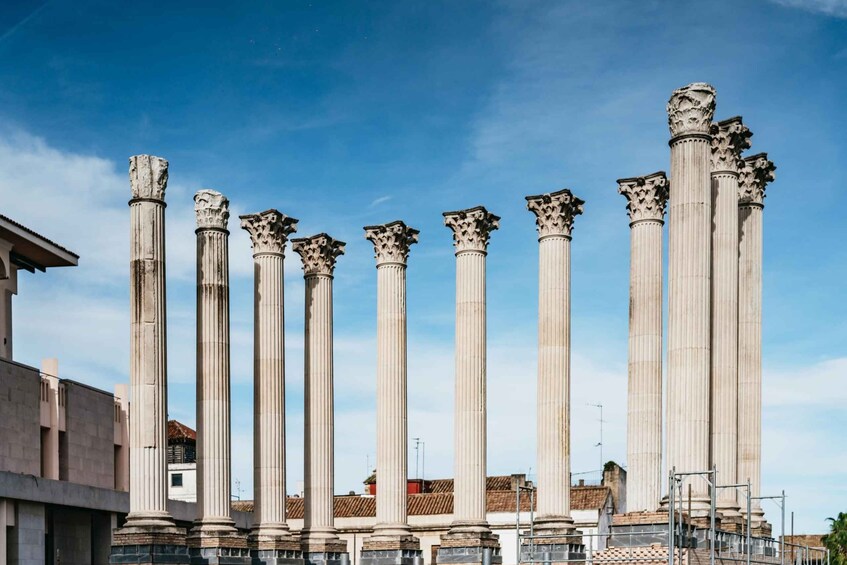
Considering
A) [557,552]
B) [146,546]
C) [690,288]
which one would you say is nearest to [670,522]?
[690,288]

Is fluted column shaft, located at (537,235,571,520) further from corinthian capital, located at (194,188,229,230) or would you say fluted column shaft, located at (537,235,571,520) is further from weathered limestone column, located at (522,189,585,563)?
corinthian capital, located at (194,188,229,230)

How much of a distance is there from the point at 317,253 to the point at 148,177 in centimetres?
1379

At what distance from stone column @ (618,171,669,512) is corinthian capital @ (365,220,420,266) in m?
14.2

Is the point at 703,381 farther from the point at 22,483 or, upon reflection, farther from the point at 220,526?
the point at 22,483

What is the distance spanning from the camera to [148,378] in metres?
55.9

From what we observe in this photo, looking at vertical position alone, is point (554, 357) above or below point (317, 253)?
below

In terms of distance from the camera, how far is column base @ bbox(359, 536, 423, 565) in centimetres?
6500

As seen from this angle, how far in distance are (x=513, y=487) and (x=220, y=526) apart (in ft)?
178

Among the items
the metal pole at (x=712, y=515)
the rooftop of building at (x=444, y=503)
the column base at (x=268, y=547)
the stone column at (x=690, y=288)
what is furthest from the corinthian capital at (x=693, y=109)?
the rooftop of building at (x=444, y=503)

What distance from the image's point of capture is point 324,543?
2628 inches

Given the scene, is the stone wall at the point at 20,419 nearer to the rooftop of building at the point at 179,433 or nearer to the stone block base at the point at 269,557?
the stone block base at the point at 269,557

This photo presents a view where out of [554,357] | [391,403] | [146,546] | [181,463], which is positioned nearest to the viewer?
[146,546]

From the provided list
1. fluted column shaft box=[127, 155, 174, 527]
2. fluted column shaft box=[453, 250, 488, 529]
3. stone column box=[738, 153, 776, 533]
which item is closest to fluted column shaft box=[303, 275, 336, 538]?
fluted column shaft box=[453, 250, 488, 529]

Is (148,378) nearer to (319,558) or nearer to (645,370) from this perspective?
(319,558)
